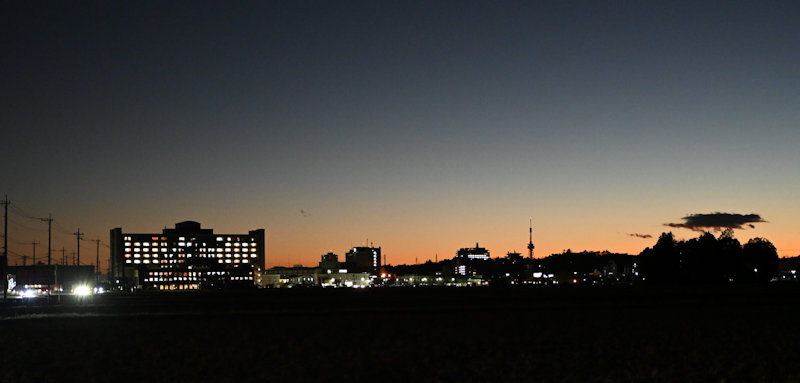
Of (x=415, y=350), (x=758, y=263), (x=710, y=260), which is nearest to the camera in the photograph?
(x=415, y=350)

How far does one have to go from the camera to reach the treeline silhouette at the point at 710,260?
174 meters

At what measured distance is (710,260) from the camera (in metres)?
173

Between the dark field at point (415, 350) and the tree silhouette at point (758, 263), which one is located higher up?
the tree silhouette at point (758, 263)

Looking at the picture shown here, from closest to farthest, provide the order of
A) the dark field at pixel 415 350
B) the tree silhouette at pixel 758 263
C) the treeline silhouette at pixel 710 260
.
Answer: the dark field at pixel 415 350 → the treeline silhouette at pixel 710 260 → the tree silhouette at pixel 758 263

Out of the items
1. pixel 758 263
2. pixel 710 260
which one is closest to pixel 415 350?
pixel 710 260

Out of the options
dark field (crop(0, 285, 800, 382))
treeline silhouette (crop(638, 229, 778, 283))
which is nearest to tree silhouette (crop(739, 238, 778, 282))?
treeline silhouette (crop(638, 229, 778, 283))

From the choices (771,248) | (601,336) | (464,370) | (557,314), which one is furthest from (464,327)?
(771,248)

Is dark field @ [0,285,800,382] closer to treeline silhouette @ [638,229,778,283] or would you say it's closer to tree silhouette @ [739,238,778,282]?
treeline silhouette @ [638,229,778,283]

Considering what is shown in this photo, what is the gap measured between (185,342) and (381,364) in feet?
39.3

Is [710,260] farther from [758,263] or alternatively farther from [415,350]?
[415,350]

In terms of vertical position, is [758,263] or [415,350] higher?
[758,263]

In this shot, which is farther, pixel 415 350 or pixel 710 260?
pixel 710 260

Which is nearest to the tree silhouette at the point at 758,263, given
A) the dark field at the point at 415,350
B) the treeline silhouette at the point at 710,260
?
the treeline silhouette at the point at 710,260

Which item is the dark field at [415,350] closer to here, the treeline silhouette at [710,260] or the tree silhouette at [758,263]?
the treeline silhouette at [710,260]
